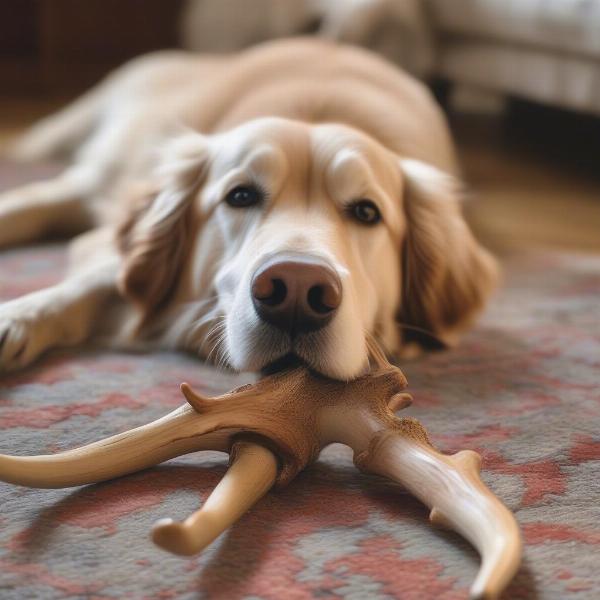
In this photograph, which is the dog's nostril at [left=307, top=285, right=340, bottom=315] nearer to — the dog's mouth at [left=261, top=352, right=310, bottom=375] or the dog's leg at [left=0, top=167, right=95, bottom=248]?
the dog's mouth at [left=261, top=352, right=310, bottom=375]

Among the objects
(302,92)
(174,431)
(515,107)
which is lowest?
(515,107)

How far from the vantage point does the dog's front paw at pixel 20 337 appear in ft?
5.96

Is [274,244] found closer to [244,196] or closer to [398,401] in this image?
[244,196]

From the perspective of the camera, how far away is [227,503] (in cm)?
110

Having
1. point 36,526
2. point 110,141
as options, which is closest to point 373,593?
point 36,526

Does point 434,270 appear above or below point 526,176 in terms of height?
above

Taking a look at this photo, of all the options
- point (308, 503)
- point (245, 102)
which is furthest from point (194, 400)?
point (245, 102)

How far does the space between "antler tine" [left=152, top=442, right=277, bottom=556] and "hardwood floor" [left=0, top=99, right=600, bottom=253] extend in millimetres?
1674

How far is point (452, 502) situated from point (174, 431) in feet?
1.26

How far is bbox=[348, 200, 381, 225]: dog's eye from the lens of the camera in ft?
6.45

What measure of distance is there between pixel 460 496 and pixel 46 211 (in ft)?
6.81

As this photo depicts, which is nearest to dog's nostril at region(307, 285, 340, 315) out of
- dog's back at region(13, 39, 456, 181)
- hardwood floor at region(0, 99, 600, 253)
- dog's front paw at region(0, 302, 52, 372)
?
dog's front paw at region(0, 302, 52, 372)

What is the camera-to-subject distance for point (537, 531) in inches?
49.0

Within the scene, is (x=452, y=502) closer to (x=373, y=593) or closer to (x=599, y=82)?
(x=373, y=593)
